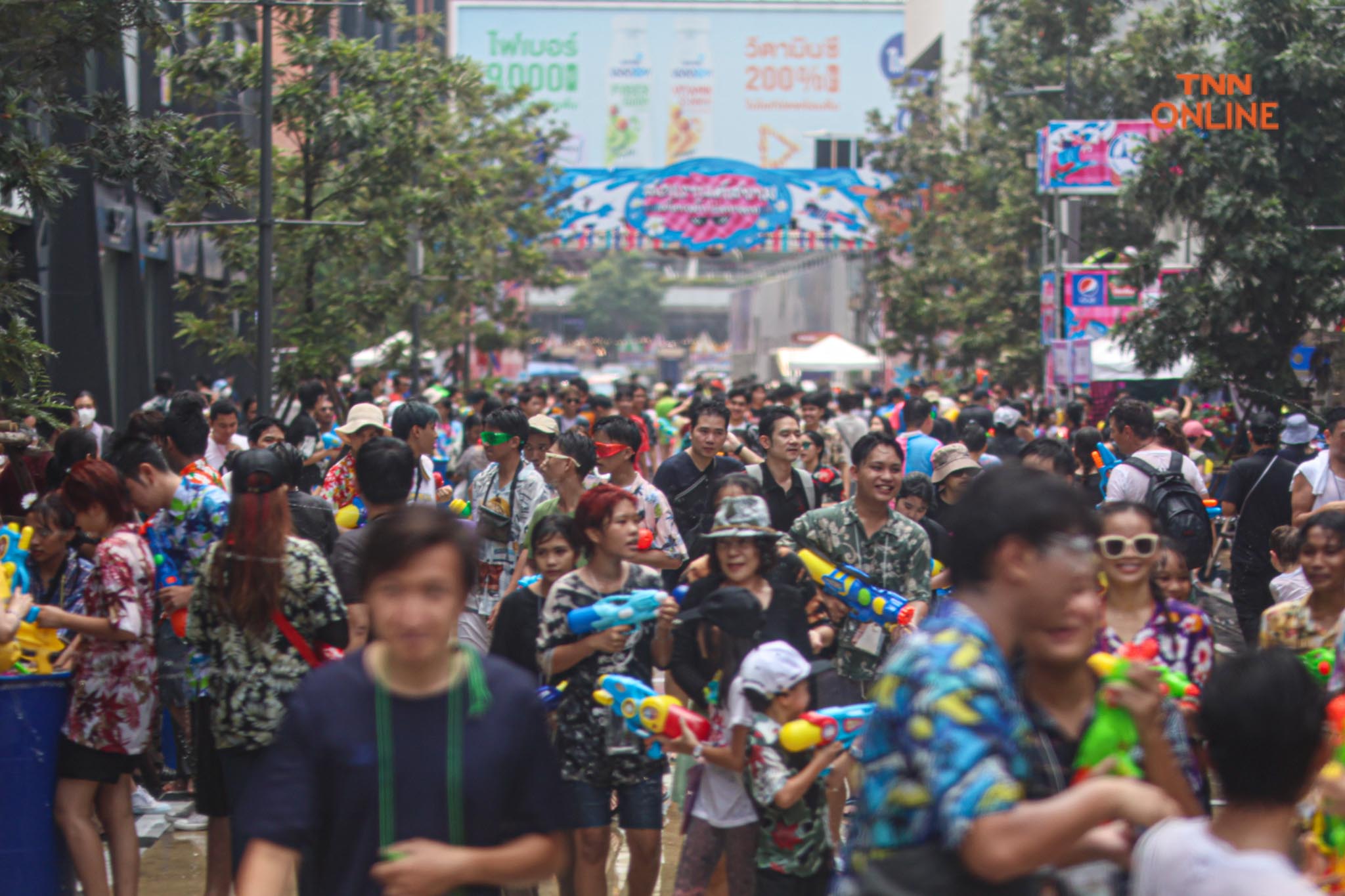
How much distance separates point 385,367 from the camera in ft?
66.4

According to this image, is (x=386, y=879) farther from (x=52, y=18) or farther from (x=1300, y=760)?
(x=52, y=18)

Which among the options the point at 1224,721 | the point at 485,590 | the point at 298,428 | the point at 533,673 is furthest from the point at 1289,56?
the point at 1224,721

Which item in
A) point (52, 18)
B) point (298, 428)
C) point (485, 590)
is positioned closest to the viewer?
point (485, 590)

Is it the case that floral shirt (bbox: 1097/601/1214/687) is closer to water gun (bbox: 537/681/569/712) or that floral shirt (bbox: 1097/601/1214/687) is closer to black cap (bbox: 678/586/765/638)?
black cap (bbox: 678/586/765/638)

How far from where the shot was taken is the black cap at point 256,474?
5168 mm

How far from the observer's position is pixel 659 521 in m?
7.62

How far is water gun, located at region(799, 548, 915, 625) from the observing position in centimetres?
625

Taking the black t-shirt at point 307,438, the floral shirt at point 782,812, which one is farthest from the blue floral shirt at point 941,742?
the black t-shirt at point 307,438

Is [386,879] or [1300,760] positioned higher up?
[1300,760]

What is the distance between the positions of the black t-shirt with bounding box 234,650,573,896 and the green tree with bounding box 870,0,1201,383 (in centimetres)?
2236

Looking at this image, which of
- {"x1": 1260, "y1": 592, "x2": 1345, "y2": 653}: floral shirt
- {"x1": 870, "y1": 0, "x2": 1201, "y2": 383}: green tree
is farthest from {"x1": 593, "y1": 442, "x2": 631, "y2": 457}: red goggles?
{"x1": 870, "y1": 0, "x2": 1201, "y2": 383}: green tree

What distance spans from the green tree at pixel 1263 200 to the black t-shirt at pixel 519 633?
11.6 m

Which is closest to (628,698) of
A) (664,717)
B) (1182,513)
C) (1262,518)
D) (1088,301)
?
(664,717)

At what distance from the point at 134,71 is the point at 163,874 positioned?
1975 cm
